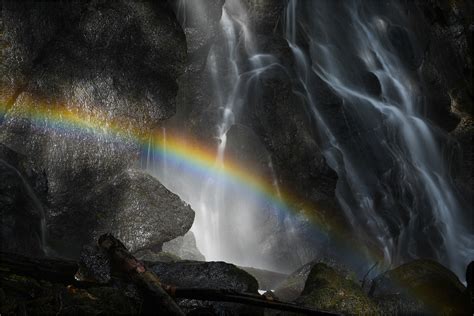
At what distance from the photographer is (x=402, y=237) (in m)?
17.5

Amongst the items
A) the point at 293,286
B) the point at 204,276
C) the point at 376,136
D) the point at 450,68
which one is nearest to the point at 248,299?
the point at 204,276

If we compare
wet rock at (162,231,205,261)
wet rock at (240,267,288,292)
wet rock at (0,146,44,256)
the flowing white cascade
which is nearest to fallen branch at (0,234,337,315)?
wet rock at (0,146,44,256)

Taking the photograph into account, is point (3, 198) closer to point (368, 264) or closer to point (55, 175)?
point (55, 175)

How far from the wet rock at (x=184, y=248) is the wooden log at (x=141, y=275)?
774cm

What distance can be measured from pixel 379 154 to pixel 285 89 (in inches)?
216

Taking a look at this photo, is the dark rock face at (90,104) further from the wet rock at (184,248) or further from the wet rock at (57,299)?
the wet rock at (57,299)

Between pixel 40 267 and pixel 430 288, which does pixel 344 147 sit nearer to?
pixel 430 288

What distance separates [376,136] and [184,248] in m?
9.66

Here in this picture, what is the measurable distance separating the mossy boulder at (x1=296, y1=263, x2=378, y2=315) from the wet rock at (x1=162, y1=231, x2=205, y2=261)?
19.4 ft

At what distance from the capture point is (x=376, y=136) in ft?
62.0

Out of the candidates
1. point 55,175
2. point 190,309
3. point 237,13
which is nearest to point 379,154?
point 237,13

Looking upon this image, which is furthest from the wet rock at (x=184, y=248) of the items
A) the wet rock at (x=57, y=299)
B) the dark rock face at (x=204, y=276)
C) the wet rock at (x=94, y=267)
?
the wet rock at (x=57, y=299)

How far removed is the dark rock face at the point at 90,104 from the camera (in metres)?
11.0

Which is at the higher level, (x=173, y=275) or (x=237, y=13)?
(x=237, y=13)
